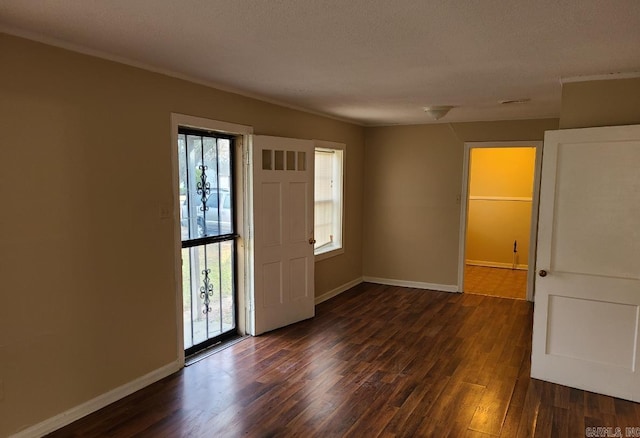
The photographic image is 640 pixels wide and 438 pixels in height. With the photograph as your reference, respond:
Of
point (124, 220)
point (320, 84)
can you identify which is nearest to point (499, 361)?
point (320, 84)

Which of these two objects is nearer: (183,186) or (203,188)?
(183,186)

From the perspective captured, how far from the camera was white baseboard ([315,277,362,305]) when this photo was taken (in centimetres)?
Result: 540

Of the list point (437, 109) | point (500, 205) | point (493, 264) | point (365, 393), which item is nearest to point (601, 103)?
point (437, 109)

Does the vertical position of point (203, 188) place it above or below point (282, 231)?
above

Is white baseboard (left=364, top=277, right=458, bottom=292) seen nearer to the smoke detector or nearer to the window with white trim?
the window with white trim

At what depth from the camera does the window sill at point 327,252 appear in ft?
17.3

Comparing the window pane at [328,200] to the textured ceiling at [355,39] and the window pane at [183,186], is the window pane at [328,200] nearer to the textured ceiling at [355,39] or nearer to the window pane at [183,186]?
the textured ceiling at [355,39]

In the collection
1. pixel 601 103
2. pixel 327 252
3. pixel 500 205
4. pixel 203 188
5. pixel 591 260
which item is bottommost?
pixel 327 252

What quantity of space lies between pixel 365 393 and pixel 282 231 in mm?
1861

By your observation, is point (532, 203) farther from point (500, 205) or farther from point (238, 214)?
point (238, 214)

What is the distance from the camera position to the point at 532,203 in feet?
17.6

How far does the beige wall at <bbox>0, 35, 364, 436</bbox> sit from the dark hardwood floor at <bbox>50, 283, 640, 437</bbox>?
13.3 inches

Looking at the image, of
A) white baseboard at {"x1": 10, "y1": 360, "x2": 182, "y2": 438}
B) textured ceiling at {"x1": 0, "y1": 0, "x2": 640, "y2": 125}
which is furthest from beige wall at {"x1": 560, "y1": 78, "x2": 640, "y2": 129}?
white baseboard at {"x1": 10, "y1": 360, "x2": 182, "y2": 438}

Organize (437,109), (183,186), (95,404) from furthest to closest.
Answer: (437,109) → (183,186) → (95,404)
